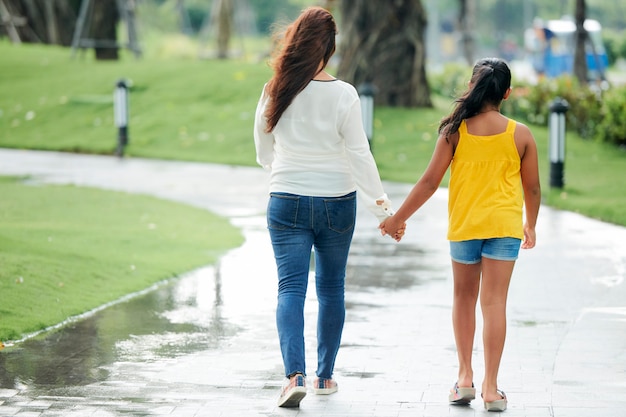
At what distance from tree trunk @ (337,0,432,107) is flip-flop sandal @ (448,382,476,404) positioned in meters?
15.2

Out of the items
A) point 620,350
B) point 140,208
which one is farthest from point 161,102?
point 620,350

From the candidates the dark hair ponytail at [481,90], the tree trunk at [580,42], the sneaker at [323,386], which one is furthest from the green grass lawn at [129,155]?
the tree trunk at [580,42]

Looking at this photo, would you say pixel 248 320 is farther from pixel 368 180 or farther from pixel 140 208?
pixel 140 208

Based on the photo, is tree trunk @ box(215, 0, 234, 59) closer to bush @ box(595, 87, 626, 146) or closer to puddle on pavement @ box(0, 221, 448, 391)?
bush @ box(595, 87, 626, 146)

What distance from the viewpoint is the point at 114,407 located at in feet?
17.6

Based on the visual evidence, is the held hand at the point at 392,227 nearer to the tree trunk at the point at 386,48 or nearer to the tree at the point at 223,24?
the tree trunk at the point at 386,48

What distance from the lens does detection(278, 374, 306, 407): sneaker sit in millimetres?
5297

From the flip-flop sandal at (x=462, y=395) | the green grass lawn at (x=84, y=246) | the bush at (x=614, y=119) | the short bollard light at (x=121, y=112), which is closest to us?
the flip-flop sandal at (x=462, y=395)

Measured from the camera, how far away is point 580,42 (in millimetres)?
24219

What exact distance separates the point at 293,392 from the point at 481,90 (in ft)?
5.33

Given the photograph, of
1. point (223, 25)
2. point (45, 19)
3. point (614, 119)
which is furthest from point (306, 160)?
point (45, 19)

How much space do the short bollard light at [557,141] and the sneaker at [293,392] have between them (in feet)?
30.2

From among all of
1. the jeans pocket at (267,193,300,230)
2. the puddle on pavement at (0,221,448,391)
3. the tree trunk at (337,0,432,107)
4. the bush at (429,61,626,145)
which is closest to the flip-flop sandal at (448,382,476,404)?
the jeans pocket at (267,193,300,230)

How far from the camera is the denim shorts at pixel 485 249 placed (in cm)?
532
